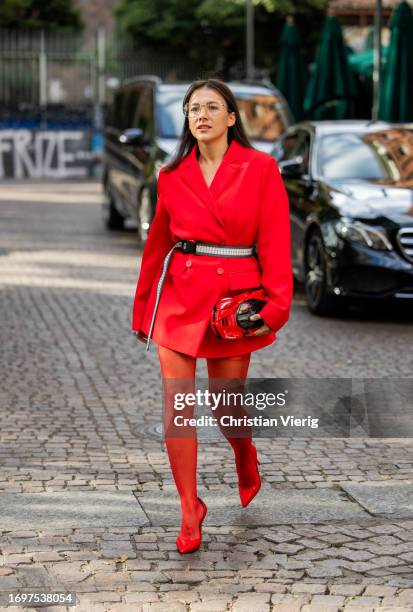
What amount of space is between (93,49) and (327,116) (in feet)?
41.5

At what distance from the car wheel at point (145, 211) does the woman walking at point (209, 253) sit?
10576 mm

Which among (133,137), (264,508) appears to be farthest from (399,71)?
(264,508)

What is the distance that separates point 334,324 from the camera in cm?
1135

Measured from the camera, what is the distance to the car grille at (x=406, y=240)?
11016 millimetres

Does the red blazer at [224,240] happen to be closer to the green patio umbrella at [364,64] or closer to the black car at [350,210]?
the black car at [350,210]

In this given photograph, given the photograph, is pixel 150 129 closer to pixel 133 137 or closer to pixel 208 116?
pixel 133 137

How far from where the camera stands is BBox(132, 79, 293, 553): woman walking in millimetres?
5160

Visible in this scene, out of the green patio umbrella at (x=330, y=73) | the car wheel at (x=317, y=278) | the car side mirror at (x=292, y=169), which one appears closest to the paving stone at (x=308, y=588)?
the car wheel at (x=317, y=278)

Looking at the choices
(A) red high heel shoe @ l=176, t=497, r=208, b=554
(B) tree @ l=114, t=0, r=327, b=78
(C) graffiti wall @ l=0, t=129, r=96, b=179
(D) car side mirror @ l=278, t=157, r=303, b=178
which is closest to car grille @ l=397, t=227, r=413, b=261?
(D) car side mirror @ l=278, t=157, r=303, b=178

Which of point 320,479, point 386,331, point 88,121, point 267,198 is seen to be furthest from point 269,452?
point 88,121

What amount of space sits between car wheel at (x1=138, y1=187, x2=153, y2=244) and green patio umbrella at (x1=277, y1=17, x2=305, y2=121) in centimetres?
913

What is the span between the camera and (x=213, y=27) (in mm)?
42000

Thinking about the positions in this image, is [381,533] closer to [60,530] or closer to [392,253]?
[60,530]

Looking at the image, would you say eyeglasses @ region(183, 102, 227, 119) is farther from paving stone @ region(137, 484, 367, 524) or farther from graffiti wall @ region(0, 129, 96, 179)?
graffiti wall @ region(0, 129, 96, 179)
